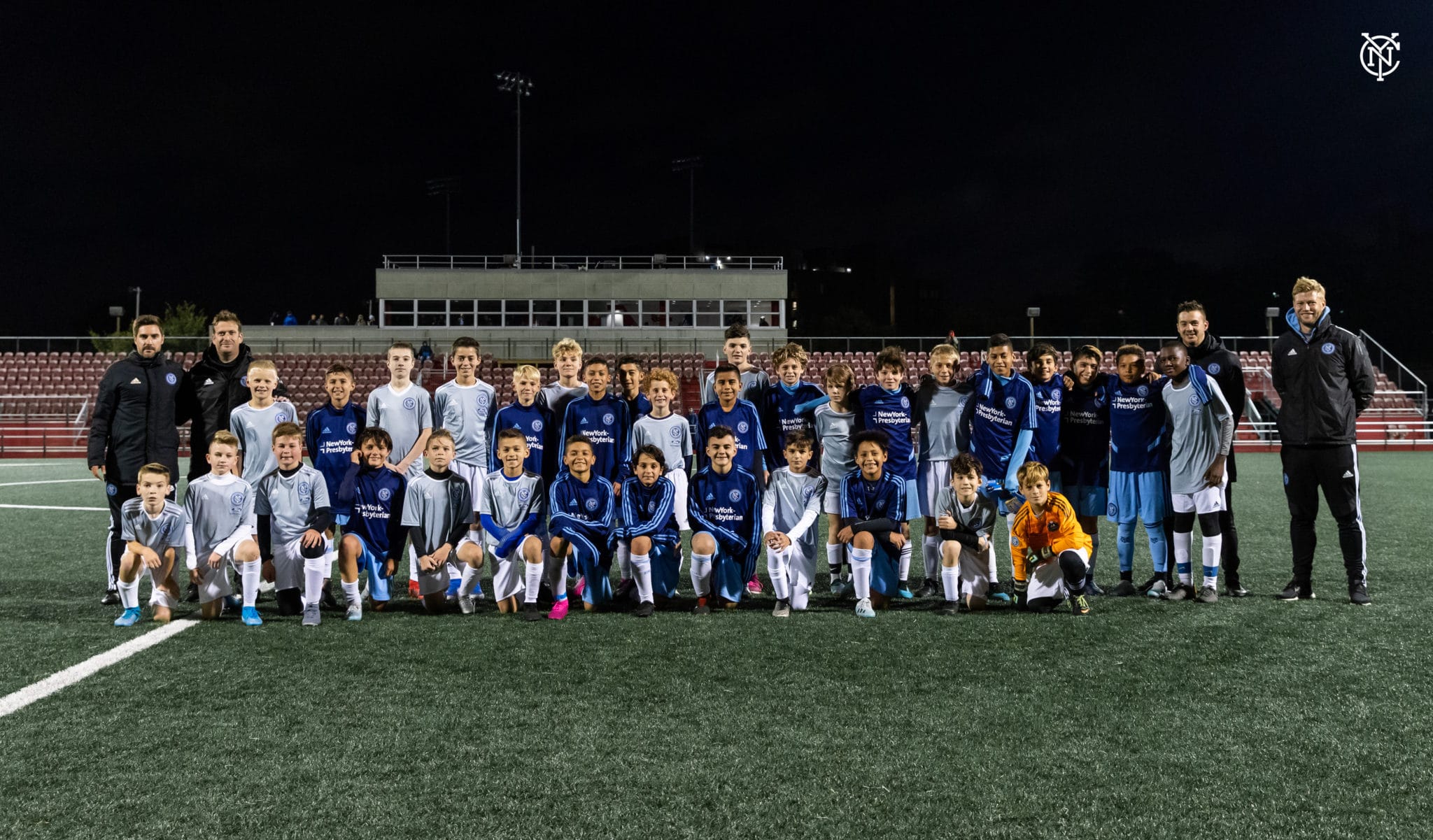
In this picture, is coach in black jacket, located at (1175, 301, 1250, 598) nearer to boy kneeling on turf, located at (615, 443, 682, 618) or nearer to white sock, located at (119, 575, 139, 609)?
boy kneeling on turf, located at (615, 443, 682, 618)

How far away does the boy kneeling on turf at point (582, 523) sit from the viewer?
19.5ft

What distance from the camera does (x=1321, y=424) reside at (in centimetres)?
602

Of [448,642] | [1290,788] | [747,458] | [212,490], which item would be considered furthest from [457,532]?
[1290,788]

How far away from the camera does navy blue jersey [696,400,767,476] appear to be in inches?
259

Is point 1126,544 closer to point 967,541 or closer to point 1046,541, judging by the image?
Result: point 1046,541

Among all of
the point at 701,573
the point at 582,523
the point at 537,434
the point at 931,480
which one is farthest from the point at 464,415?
the point at 931,480

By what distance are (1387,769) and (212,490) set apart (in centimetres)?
594

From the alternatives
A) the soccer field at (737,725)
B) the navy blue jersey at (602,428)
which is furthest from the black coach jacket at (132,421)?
the navy blue jersey at (602,428)

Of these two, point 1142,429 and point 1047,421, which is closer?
point 1142,429

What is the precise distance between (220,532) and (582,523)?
2.17m

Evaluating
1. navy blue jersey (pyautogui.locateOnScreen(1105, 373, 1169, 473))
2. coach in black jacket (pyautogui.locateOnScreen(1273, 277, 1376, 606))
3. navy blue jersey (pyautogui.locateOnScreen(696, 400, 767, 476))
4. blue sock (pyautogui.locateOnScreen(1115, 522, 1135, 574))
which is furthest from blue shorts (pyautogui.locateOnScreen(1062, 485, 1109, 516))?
navy blue jersey (pyautogui.locateOnScreen(696, 400, 767, 476))

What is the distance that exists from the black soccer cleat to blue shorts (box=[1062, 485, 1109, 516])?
1213 millimetres

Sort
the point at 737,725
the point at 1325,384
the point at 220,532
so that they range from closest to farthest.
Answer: the point at 737,725
the point at 220,532
the point at 1325,384

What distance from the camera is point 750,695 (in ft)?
13.3
